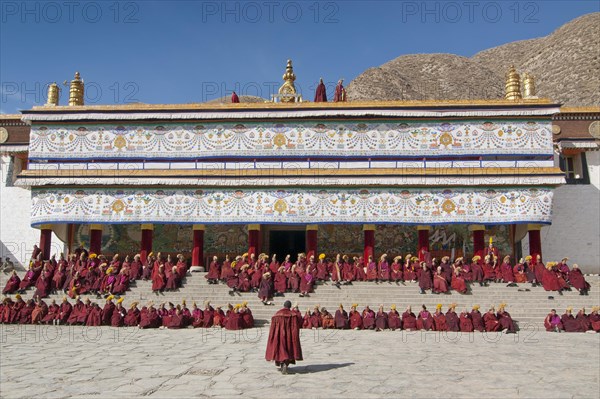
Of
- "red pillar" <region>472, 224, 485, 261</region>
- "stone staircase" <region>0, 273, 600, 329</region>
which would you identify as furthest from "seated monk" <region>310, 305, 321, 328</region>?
"red pillar" <region>472, 224, 485, 261</region>

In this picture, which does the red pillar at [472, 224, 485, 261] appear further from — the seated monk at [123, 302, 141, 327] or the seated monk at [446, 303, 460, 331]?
the seated monk at [123, 302, 141, 327]

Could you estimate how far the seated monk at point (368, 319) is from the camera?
45.7ft

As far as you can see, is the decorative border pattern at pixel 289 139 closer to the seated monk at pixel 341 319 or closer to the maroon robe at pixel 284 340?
the seated monk at pixel 341 319

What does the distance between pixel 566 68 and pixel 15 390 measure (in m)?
53.8

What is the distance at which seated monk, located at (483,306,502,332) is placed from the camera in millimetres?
13547

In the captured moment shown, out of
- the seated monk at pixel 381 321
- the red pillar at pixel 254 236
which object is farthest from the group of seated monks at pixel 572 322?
the red pillar at pixel 254 236

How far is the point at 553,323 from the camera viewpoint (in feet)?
45.3

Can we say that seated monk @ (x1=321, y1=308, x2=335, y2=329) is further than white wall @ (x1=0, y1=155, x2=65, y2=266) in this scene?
No

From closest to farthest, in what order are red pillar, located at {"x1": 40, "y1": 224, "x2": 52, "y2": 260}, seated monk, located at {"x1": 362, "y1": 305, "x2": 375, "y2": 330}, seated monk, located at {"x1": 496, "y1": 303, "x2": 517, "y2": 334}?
seated monk, located at {"x1": 496, "y1": 303, "x2": 517, "y2": 334} < seated monk, located at {"x1": 362, "y1": 305, "x2": 375, "y2": 330} < red pillar, located at {"x1": 40, "y1": 224, "x2": 52, "y2": 260}

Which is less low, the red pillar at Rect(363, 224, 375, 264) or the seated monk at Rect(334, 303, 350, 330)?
the red pillar at Rect(363, 224, 375, 264)

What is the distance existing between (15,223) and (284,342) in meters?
17.3

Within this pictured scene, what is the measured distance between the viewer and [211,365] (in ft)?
28.7

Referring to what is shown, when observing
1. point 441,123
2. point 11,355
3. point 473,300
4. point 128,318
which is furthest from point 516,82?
point 11,355

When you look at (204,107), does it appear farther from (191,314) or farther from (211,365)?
(211,365)
